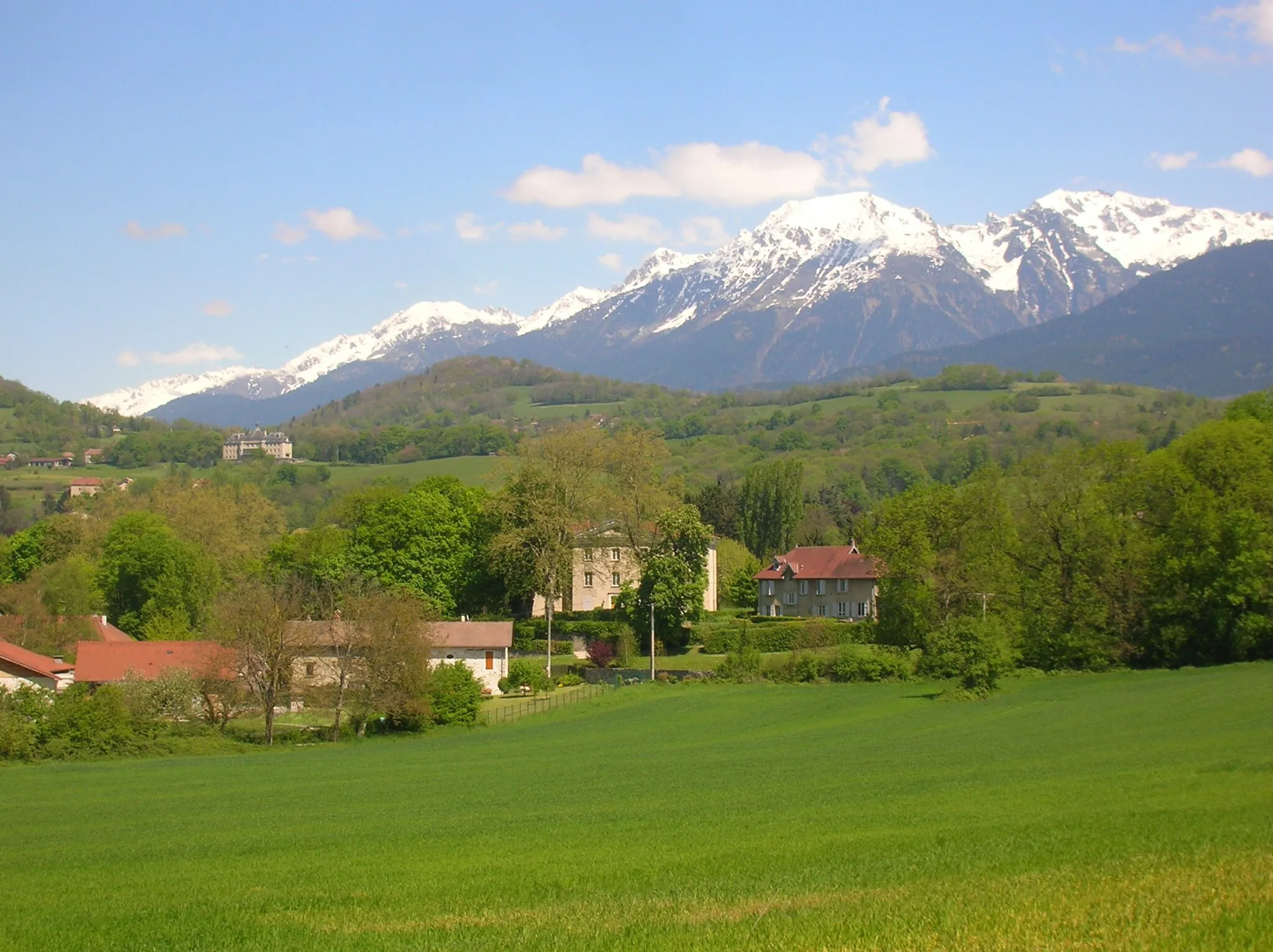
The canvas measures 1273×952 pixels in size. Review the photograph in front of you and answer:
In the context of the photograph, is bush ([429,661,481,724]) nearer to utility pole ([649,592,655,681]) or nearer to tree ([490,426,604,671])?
utility pole ([649,592,655,681])

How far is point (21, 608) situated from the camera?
7131 cm

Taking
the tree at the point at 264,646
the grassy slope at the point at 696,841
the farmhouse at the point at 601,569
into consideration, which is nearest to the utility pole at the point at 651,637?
the farmhouse at the point at 601,569

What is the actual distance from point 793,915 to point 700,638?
209ft

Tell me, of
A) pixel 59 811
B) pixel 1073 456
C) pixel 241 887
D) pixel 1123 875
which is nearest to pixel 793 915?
pixel 1123 875

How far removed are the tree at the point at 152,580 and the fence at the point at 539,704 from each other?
86.1 feet

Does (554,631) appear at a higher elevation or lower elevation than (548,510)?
lower

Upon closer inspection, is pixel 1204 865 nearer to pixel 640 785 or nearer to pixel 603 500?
pixel 640 785

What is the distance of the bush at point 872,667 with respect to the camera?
58406mm

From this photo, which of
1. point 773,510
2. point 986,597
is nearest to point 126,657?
point 986,597

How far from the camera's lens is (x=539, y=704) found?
59438 millimetres

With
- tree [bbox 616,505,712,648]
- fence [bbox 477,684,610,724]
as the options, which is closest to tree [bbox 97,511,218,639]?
fence [bbox 477,684,610,724]

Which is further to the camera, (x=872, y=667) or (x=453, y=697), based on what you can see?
(x=872, y=667)

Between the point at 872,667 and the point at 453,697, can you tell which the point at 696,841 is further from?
the point at 872,667

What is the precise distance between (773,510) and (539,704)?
60.5m
